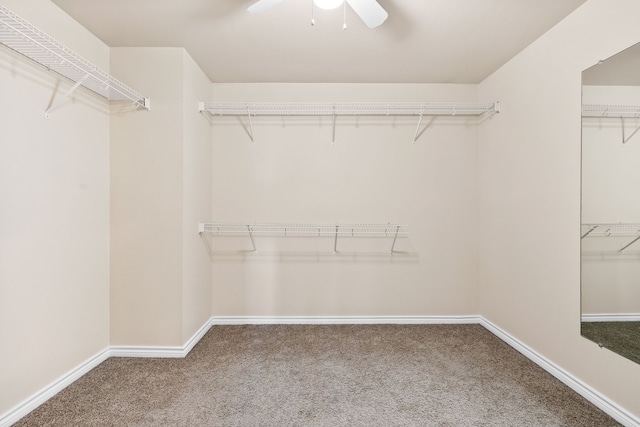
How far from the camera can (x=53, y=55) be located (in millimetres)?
1621

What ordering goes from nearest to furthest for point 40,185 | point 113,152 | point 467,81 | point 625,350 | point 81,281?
point 625,350, point 40,185, point 81,281, point 113,152, point 467,81

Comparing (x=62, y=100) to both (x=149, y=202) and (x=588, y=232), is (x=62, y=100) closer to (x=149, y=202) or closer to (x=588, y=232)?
(x=149, y=202)

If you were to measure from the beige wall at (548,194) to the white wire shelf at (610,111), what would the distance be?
0.06 metres

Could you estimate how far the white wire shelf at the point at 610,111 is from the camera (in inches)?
61.0

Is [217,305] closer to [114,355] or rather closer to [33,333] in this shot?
[114,355]

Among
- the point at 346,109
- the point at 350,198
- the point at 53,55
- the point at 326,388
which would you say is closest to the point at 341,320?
the point at 326,388

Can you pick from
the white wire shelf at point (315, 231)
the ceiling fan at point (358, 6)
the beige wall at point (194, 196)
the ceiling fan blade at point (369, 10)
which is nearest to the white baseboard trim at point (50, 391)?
the beige wall at point (194, 196)

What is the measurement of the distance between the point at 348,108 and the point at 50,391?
3026 mm

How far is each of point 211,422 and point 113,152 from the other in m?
2.03

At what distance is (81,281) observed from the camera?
2.02 m

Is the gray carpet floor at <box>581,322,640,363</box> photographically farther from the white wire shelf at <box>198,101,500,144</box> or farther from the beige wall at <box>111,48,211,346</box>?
the beige wall at <box>111,48,211,346</box>

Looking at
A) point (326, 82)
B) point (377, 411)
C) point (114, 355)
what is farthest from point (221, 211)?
point (377, 411)

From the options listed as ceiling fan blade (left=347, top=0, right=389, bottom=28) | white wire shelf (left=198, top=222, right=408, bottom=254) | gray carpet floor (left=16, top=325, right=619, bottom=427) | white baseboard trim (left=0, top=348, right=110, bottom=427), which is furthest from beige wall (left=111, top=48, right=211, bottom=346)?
ceiling fan blade (left=347, top=0, right=389, bottom=28)

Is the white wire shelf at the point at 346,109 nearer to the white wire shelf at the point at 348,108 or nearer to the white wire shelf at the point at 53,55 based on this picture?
the white wire shelf at the point at 348,108
